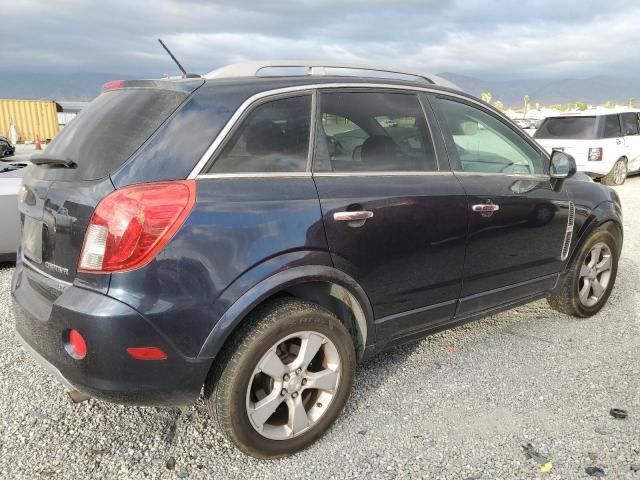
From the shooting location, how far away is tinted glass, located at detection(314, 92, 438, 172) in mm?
2590

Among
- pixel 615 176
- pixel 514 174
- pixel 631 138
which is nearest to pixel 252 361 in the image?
pixel 514 174

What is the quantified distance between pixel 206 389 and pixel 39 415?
3.63ft

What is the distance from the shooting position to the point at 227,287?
83.2 inches

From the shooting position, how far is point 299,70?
269 centimetres

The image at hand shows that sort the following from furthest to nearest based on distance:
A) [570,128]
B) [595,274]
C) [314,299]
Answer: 1. [570,128]
2. [595,274]
3. [314,299]

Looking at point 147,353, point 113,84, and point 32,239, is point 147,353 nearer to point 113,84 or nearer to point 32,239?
point 32,239

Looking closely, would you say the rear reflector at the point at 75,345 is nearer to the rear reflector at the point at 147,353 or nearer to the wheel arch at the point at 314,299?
the rear reflector at the point at 147,353

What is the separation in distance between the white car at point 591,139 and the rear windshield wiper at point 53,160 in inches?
422

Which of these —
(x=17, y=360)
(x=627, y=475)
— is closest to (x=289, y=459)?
(x=627, y=475)

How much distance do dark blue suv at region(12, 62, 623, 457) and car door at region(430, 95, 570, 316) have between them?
0.02m

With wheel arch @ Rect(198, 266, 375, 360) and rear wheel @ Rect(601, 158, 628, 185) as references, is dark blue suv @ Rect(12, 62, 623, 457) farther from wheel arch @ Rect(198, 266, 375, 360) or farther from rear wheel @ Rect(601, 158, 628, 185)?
rear wheel @ Rect(601, 158, 628, 185)

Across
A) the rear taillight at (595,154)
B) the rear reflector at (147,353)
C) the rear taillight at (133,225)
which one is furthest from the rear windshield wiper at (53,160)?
the rear taillight at (595,154)

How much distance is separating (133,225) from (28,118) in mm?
31442

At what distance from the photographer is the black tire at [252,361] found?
2215 mm
